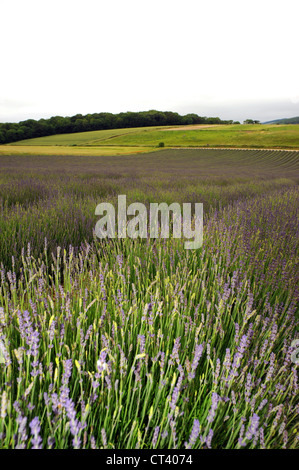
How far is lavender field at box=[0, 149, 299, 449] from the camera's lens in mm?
932

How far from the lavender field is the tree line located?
57247 mm

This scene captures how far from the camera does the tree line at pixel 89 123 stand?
56469 mm

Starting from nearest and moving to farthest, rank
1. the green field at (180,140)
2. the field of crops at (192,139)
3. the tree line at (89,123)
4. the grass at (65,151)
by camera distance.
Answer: the grass at (65,151)
the green field at (180,140)
the field of crops at (192,139)
the tree line at (89,123)

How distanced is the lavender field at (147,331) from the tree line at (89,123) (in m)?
57.2

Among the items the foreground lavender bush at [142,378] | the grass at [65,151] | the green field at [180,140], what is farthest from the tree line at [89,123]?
the foreground lavender bush at [142,378]

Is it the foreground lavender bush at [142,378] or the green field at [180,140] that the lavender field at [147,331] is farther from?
the green field at [180,140]

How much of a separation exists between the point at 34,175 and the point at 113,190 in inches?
140

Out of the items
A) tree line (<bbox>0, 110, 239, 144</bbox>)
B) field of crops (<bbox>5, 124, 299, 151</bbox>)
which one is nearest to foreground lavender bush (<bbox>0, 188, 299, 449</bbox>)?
field of crops (<bbox>5, 124, 299, 151</bbox>)

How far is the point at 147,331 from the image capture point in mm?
1239

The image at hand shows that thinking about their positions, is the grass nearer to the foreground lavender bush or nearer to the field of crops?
the field of crops

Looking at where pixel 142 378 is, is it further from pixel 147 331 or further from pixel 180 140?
pixel 180 140
